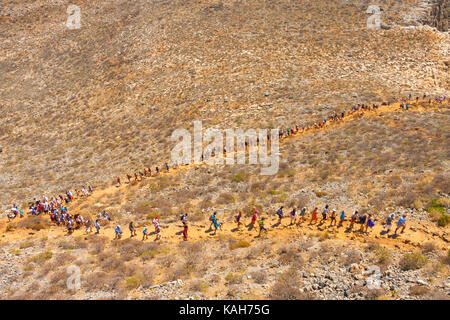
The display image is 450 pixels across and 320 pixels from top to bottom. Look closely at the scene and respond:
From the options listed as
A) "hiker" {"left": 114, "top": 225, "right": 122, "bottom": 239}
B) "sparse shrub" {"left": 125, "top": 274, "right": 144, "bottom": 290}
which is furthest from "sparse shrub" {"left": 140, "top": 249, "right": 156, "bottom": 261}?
"hiker" {"left": 114, "top": 225, "right": 122, "bottom": 239}

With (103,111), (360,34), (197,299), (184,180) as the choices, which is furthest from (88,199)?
(360,34)


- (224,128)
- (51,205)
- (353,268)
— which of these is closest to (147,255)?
(353,268)

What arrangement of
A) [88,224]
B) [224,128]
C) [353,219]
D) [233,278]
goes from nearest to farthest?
1. [233,278]
2. [353,219]
3. [88,224]
4. [224,128]

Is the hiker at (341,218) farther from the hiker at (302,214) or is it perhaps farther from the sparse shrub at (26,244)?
the sparse shrub at (26,244)

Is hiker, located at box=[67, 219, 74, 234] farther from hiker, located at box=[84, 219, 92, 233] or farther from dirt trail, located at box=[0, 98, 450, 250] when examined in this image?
hiker, located at box=[84, 219, 92, 233]

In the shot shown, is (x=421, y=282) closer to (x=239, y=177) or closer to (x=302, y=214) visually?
(x=302, y=214)
